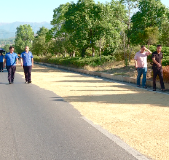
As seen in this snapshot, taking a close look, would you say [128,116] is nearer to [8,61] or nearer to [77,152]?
[77,152]

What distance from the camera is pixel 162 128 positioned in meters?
6.49

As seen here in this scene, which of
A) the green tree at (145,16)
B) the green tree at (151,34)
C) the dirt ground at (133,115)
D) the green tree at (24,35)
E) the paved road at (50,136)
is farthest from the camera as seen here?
the green tree at (24,35)

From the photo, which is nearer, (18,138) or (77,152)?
(77,152)

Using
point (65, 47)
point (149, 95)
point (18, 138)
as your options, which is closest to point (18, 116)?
point (18, 138)

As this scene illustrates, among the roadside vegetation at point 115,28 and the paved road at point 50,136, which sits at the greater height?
the roadside vegetation at point 115,28

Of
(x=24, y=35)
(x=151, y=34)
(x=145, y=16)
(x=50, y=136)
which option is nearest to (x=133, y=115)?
(x=50, y=136)

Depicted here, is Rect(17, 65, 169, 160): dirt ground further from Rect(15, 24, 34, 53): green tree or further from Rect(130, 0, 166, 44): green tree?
Rect(15, 24, 34, 53): green tree

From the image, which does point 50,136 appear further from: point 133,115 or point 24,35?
point 24,35

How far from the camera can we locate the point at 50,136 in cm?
601

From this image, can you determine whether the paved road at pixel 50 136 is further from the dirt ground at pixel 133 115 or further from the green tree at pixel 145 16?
the green tree at pixel 145 16

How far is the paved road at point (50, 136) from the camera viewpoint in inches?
194

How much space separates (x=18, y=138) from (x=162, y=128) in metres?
2.84

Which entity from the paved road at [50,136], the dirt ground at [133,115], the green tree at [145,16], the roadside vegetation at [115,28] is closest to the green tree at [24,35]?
the roadside vegetation at [115,28]

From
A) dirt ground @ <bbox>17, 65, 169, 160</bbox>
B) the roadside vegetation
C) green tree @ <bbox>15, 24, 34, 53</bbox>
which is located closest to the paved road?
dirt ground @ <bbox>17, 65, 169, 160</bbox>
